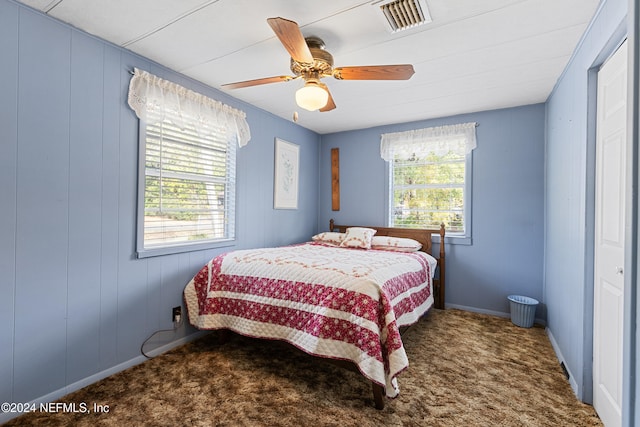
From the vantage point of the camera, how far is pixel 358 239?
12.0 feet

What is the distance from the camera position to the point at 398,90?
2.91 meters

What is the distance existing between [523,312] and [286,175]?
308cm

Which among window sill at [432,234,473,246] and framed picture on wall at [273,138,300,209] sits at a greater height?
framed picture on wall at [273,138,300,209]

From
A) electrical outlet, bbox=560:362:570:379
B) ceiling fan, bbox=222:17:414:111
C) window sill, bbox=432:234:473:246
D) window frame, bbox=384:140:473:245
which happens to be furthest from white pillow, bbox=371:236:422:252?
ceiling fan, bbox=222:17:414:111

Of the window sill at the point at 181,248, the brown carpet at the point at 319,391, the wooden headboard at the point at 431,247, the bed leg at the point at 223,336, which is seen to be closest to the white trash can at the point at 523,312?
the brown carpet at the point at 319,391

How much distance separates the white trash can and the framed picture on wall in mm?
2812

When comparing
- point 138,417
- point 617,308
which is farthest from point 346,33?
point 138,417

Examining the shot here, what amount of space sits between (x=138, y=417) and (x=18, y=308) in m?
0.95

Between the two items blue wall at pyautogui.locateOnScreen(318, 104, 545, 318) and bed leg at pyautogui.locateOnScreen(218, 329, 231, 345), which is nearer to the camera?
bed leg at pyautogui.locateOnScreen(218, 329, 231, 345)

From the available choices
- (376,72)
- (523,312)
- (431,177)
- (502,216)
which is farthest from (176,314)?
(502,216)

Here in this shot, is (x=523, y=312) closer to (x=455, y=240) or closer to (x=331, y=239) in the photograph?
(x=455, y=240)

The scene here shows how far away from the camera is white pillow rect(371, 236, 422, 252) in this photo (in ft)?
11.5

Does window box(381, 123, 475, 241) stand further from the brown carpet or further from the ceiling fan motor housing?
the ceiling fan motor housing

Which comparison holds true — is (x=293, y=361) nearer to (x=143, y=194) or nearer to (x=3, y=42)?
(x=143, y=194)
